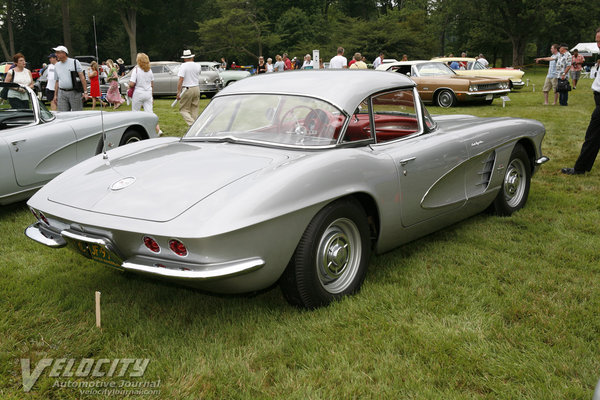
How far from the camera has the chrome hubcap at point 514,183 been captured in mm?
4801

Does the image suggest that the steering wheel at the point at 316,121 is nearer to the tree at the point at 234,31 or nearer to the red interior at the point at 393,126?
the red interior at the point at 393,126

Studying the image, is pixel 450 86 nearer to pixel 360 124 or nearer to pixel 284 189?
pixel 360 124

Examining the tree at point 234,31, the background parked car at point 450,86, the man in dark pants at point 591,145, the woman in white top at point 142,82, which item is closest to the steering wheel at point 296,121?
the man in dark pants at point 591,145

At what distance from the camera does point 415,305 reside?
10.3 feet

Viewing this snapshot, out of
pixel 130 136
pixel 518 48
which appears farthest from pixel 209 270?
pixel 518 48

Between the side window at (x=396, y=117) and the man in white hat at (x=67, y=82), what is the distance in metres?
6.38

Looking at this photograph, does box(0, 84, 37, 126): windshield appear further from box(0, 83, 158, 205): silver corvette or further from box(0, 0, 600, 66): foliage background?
box(0, 0, 600, 66): foliage background

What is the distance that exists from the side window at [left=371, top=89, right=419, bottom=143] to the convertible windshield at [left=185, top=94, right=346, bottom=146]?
657mm

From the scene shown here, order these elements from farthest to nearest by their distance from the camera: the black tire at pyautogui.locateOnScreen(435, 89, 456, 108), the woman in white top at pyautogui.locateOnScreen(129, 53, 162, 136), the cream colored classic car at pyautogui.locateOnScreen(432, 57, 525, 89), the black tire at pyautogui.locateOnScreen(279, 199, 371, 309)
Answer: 1. the cream colored classic car at pyautogui.locateOnScreen(432, 57, 525, 89)
2. the black tire at pyautogui.locateOnScreen(435, 89, 456, 108)
3. the woman in white top at pyautogui.locateOnScreen(129, 53, 162, 136)
4. the black tire at pyautogui.locateOnScreen(279, 199, 371, 309)

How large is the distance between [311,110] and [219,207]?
47.2 inches

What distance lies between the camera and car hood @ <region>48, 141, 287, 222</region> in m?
2.72

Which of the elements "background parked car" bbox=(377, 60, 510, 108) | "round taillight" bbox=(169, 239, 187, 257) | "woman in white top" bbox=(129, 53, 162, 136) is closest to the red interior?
"round taillight" bbox=(169, 239, 187, 257)

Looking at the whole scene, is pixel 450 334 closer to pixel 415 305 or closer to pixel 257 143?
pixel 415 305

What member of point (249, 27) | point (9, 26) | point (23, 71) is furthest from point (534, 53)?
point (23, 71)
